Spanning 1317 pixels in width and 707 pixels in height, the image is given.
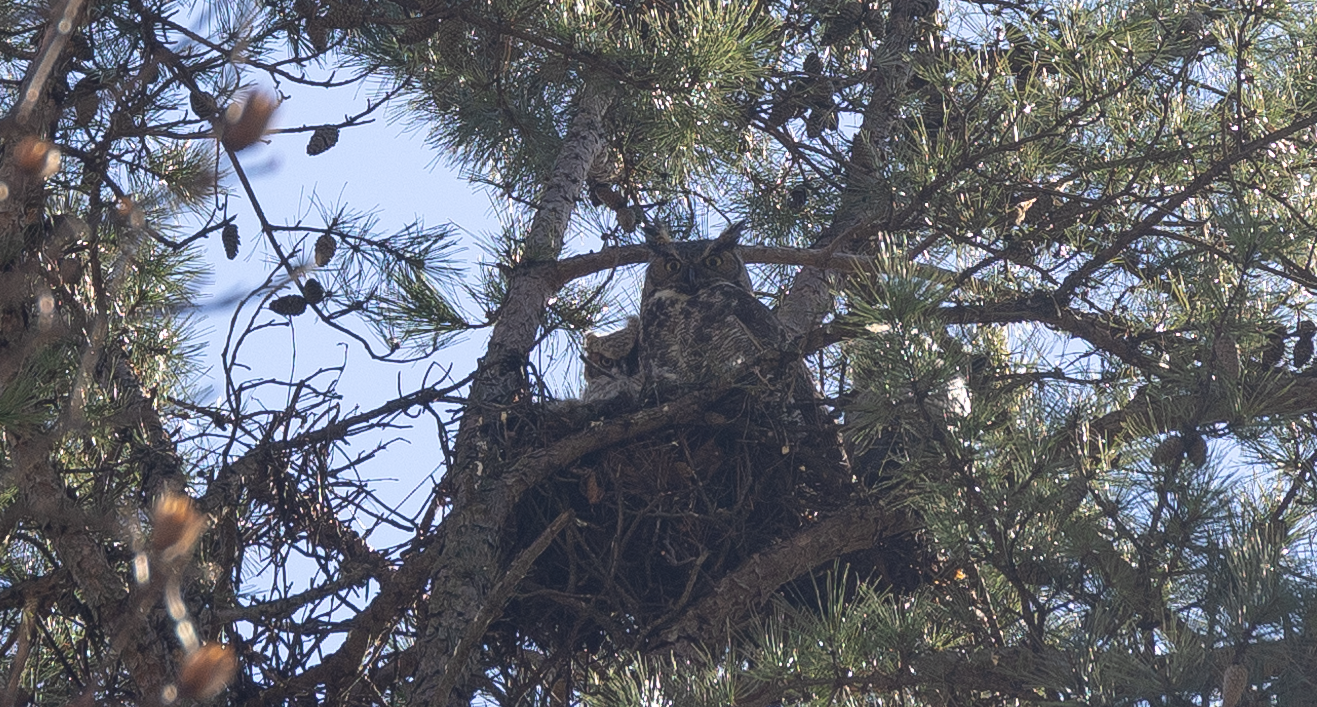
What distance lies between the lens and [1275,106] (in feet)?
10.0

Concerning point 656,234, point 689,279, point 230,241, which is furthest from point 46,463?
point 656,234

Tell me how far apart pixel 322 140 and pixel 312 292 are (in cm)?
42

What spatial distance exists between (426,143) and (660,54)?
1.48 m

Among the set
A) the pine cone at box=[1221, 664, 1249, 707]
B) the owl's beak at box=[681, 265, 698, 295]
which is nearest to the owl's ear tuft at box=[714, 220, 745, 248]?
the owl's beak at box=[681, 265, 698, 295]

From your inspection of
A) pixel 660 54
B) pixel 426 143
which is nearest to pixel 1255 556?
pixel 660 54

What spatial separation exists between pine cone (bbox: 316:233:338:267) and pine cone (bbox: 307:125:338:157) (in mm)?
298

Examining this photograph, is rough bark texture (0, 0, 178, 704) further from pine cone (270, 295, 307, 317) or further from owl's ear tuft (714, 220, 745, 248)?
owl's ear tuft (714, 220, 745, 248)

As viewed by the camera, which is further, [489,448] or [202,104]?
[489,448]

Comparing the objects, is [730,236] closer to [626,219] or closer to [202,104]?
[626,219]

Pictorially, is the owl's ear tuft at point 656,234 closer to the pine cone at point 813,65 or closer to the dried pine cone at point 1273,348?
the pine cone at point 813,65

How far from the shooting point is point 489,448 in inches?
125

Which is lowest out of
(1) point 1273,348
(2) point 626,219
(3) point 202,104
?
(1) point 1273,348

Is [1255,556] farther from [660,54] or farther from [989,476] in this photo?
[660,54]

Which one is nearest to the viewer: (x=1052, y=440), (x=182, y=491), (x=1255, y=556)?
(x=1255, y=556)
